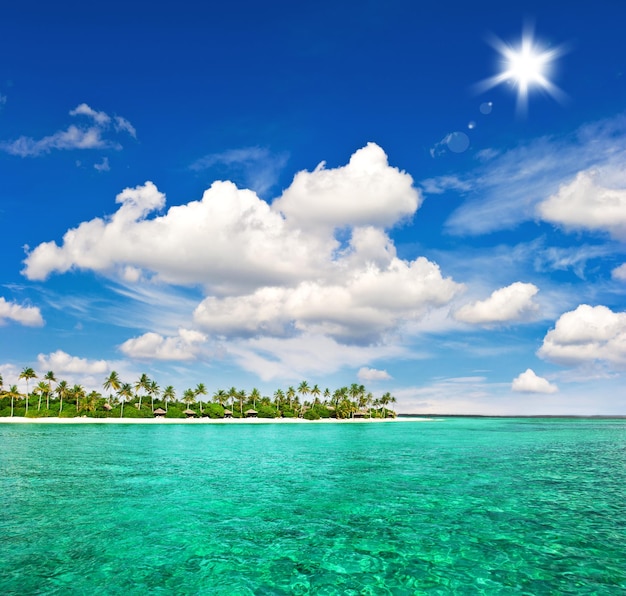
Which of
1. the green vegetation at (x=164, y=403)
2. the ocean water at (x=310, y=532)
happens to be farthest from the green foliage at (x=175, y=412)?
the ocean water at (x=310, y=532)

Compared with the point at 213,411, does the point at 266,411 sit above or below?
below

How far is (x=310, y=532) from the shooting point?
62.1ft

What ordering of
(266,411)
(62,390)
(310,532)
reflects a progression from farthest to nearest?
(266,411) → (62,390) → (310,532)

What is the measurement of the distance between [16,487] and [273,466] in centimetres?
2123

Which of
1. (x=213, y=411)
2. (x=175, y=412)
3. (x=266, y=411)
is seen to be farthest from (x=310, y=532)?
(x=266, y=411)

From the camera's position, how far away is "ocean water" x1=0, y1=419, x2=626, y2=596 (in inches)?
537

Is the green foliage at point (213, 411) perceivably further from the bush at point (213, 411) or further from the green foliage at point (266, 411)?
the green foliage at point (266, 411)

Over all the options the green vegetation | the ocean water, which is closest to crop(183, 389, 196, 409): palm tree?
the green vegetation

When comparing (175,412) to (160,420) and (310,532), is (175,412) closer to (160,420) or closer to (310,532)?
(160,420)

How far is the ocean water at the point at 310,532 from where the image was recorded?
44.7 feet

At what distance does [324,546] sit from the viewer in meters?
17.0

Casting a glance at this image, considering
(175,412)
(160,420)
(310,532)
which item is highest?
(310,532)

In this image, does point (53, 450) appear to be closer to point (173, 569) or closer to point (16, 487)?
point (16, 487)

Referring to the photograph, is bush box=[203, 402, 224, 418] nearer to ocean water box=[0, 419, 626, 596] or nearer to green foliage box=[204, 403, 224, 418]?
green foliage box=[204, 403, 224, 418]
